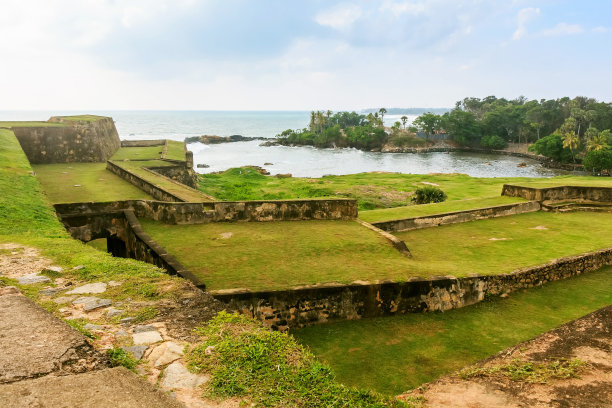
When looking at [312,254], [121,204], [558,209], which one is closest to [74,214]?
[121,204]

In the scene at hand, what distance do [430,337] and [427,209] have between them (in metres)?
10.1

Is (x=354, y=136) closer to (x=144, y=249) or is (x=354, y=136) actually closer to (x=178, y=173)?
(x=178, y=173)

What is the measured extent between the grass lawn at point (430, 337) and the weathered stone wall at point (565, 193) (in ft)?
31.0

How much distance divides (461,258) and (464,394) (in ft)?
27.7

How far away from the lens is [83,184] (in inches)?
742

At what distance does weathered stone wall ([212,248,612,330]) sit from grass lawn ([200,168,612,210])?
63.1 feet

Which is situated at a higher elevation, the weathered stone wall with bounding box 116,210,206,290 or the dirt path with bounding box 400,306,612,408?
the dirt path with bounding box 400,306,612,408

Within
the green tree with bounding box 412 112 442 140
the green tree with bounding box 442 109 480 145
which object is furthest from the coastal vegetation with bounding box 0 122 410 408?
the green tree with bounding box 412 112 442 140

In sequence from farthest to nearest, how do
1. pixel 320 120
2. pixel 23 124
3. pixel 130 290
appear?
pixel 320 120
pixel 23 124
pixel 130 290

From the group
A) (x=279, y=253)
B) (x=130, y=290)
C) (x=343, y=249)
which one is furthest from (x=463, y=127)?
A: (x=130, y=290)

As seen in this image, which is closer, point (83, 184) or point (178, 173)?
point (83, 184)

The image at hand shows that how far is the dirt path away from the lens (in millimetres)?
4180

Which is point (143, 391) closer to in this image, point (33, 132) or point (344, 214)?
point (344, 214)

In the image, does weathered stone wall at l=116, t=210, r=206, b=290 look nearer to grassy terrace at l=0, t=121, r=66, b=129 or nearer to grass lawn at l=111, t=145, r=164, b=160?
grassy terrace at l=0, t=121, r=66, b=129
